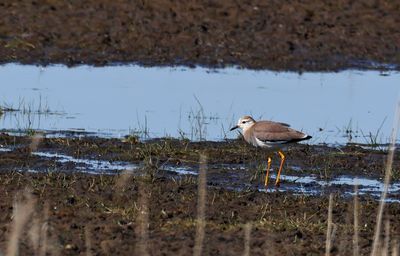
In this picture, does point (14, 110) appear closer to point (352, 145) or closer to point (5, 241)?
point (352, 145)

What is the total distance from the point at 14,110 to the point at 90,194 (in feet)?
17.1

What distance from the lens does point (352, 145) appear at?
48.5 feet

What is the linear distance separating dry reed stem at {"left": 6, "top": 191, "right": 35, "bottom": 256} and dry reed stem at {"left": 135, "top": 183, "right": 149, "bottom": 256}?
0.80m

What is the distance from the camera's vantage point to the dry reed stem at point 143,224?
915cm

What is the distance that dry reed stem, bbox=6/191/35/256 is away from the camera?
7.42 meters

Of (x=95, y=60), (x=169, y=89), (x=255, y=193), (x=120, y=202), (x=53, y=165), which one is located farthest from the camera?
(x=95, y=60)

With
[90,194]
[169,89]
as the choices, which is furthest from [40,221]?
[169,89]

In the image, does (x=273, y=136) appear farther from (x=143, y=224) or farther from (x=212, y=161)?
(x=143, y=224)

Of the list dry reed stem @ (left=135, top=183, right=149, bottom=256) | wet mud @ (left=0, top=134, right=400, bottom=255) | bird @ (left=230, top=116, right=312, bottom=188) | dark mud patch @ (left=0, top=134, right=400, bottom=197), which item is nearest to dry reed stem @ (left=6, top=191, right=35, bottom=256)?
wet mud @ (left=0, top=134, right=400, bottom=255)

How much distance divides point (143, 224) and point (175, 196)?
4.84 ft

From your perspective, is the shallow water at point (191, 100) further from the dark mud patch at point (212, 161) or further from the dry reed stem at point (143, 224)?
the dry reed stem at point (143, 224)

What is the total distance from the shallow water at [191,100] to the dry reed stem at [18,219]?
4.63 metres

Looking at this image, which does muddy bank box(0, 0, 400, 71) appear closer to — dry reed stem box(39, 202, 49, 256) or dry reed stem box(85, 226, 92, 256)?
dry reed stem box(39, 202, 49, 256)

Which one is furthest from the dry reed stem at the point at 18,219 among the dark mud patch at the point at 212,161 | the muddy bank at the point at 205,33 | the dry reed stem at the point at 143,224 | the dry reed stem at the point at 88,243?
the muddy bank at the point at 205,33
